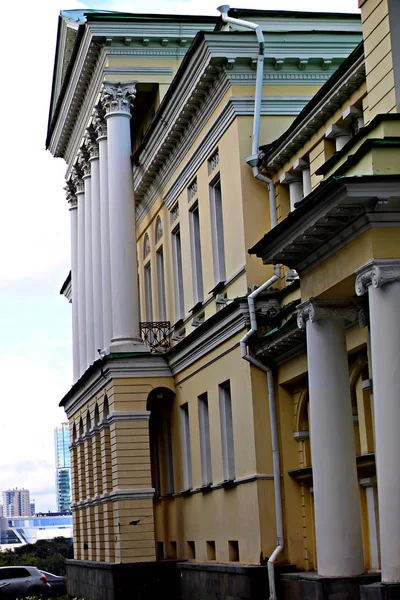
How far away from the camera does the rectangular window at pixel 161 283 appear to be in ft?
118

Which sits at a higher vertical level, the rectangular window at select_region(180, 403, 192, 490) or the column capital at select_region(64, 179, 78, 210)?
the column capital at select_region(64, 179, 78, 210)

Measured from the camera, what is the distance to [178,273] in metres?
34.0

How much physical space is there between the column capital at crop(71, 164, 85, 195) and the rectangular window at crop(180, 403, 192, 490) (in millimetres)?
12566

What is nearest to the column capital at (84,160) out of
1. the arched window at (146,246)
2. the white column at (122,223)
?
the arched window at (146,246)

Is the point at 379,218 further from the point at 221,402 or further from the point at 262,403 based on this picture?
the point at 221,402

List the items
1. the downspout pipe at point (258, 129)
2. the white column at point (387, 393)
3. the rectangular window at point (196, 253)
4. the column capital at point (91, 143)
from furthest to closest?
the column capital at point (91, 143), the rectangular window at point (196, 253), the downspout pipe at point (258, 129), the white column at point (387, 393)

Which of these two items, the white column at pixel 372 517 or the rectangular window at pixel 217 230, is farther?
the rectangular window at pixel 217 230

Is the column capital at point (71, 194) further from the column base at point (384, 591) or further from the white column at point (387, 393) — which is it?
the column base at point (384, 591)

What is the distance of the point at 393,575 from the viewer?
1620cm

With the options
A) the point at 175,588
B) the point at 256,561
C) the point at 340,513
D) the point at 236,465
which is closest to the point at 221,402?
the point at 236,465

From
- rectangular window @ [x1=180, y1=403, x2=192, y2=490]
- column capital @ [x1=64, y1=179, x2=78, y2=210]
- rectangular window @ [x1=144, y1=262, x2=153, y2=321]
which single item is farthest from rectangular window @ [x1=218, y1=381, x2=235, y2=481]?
column capital @ [x1=64, y1=179, x2=78, y2=210]

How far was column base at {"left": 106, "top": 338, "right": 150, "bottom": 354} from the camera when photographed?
112 feet

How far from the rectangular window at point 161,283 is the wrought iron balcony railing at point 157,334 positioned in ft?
2.00

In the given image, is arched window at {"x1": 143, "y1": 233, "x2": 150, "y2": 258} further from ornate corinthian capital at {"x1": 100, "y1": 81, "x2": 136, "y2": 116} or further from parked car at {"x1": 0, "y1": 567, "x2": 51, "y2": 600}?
parked car at {"x1": 0, "y1": 567, "x2": 51, "y2": 600}
